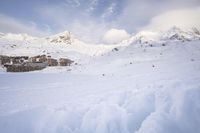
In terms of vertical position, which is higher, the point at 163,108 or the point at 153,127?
the point at 163,108

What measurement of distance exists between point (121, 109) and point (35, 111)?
89.1 inches

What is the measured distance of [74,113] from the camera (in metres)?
4.95

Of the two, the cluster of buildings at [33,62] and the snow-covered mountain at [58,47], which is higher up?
the snow-covered mountain at [58,47]

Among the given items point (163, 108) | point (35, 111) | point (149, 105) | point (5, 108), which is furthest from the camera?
point (5, 108)

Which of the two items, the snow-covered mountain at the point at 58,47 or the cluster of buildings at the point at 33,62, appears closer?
the cluster of buildings at the point at 33,62

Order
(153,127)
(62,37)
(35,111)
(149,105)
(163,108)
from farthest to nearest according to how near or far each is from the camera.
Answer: (62,37) → (35,111) → (149,105) → (163,108) → (153,127)

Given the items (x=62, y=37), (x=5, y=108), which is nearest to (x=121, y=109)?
(x=5, y=108)

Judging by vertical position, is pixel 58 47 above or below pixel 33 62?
above

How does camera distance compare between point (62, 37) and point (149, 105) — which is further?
point (62, 37)

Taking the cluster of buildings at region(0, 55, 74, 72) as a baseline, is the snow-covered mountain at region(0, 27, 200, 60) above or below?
above

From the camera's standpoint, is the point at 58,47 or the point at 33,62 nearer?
the point at 33,62

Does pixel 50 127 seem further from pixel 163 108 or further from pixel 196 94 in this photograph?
pixel 196 94

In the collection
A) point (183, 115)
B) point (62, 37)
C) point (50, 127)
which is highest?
point (62, 37)

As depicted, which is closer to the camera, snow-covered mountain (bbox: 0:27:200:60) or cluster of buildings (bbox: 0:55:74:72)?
cluster of buildings (bbox: 0:55:74:72)
